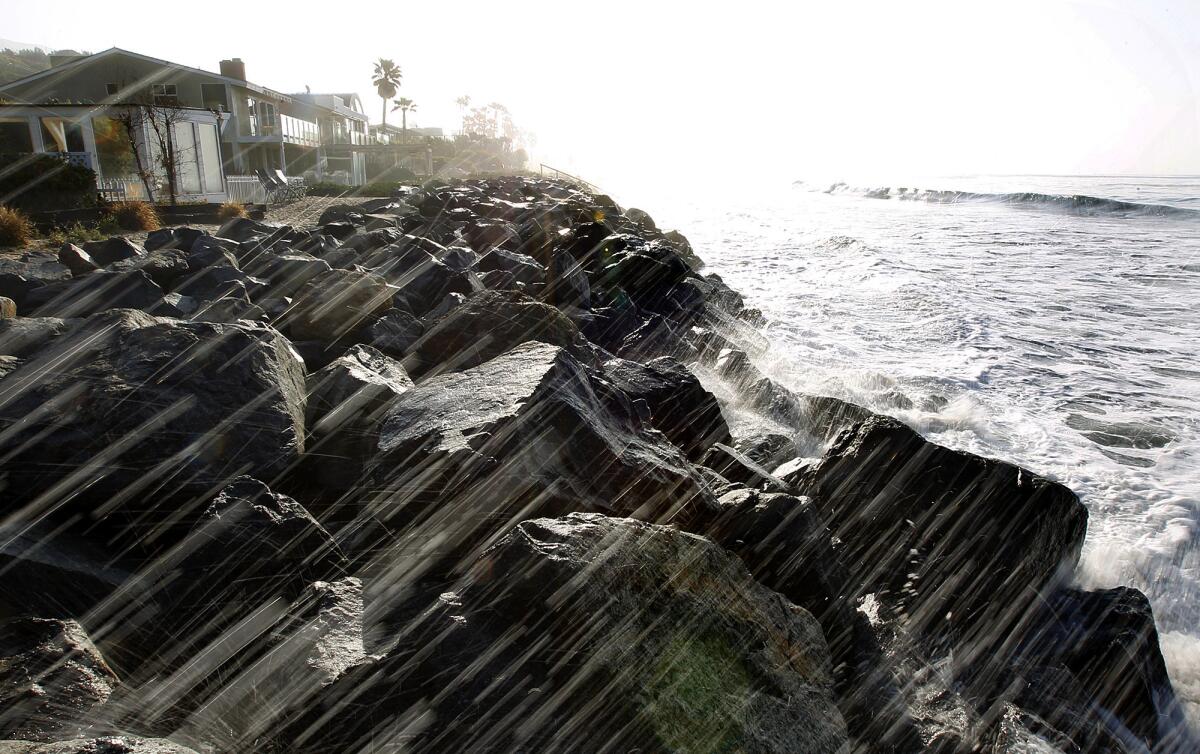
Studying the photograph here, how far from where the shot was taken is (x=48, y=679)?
2029 millimetres

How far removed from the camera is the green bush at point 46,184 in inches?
593

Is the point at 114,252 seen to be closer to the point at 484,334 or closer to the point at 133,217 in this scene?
the point at 484,334

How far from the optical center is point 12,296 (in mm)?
6324

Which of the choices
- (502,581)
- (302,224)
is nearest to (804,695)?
(502,581)

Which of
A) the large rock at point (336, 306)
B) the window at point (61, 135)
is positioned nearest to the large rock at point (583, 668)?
the large rock at point (336, 306)

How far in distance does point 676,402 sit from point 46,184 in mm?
17152

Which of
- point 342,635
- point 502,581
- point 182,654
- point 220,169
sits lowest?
point 220,169

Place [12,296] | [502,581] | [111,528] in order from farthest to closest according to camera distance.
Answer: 1. [12,296]
2. [111,528]
3. [502,581]

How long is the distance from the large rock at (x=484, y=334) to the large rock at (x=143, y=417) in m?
1.29

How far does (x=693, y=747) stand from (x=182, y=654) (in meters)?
1.80

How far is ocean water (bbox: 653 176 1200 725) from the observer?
588 centimetres

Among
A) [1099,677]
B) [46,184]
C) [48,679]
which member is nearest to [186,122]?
[46,184]

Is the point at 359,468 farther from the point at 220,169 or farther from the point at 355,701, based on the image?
the point at 220,169

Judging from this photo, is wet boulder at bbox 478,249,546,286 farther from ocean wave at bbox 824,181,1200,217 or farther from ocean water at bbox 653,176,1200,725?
ocean wave at bbox 824,181,1200,217
